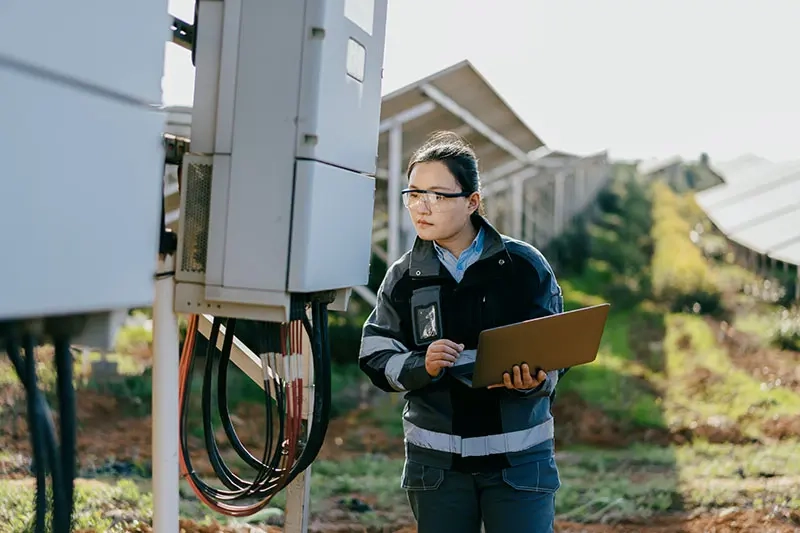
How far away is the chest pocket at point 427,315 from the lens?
2.24m

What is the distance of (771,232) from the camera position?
1122 cm

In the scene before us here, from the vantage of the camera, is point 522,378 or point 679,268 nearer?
point 522,378

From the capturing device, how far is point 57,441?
1435 millimetres

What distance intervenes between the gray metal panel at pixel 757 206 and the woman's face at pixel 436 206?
10608 millimetres

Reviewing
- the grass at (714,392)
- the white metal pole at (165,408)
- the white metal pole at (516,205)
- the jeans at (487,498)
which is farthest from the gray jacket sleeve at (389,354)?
the white metal pole at (516,205)

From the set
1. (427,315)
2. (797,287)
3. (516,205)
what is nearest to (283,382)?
(427,315)

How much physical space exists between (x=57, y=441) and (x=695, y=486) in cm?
457

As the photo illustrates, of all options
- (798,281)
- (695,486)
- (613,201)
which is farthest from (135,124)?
(613,201)

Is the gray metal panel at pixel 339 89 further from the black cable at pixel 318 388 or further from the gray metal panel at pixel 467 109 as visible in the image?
the gray metal panel at pixel 467 109

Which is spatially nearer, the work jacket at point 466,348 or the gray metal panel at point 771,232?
the work jacket at point 466,348

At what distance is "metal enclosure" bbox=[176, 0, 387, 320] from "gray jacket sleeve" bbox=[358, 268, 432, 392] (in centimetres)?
24

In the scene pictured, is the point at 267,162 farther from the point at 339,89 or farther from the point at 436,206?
the point at 436,206

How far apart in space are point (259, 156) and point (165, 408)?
57 centimetres

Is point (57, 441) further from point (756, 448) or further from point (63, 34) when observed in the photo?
point (756, 448)
